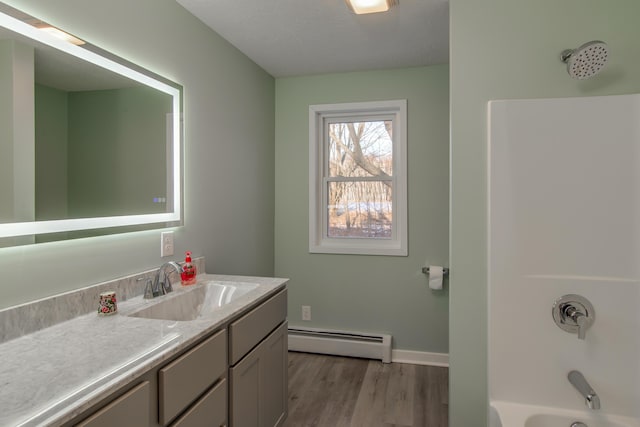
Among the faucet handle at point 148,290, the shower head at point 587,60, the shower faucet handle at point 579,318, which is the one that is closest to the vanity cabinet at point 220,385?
the faucet handle at point 148,290

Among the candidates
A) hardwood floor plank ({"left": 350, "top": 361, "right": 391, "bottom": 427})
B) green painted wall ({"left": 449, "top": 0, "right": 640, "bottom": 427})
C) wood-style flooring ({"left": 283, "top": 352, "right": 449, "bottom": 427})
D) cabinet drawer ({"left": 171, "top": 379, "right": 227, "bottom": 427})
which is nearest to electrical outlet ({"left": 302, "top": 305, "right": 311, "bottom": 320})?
wood-style flooring ({"left": 283, "top": 352, "right": 449, "bottom": 427})

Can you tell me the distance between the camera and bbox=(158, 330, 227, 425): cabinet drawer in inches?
43.8

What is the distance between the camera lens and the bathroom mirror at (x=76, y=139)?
4.11 feet

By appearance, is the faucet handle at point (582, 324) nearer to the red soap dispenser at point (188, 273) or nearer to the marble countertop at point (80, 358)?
the marble countertop at point (80, 358)

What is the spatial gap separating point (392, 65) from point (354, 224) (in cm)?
134

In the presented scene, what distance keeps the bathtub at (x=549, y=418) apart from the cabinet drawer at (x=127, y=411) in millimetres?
1382

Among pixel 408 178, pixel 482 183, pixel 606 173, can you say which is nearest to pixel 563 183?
pixel 606 173

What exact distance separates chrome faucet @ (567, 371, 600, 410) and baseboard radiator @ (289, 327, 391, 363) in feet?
5.08

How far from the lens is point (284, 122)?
11.1ft

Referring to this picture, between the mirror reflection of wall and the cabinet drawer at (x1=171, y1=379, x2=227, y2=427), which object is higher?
the mirror reflection of wall

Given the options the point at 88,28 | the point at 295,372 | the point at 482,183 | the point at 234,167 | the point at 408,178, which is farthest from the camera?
the point at 408,178

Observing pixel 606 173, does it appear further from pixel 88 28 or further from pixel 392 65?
pixel 88 28

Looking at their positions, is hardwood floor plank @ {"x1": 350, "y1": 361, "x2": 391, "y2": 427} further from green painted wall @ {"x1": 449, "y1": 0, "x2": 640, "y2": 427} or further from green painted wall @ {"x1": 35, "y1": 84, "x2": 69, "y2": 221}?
green painted wall @ {"x1": 35, "y1": 84, "x2": 69, "y2": 221}

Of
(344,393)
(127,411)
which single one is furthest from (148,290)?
(344,393)
